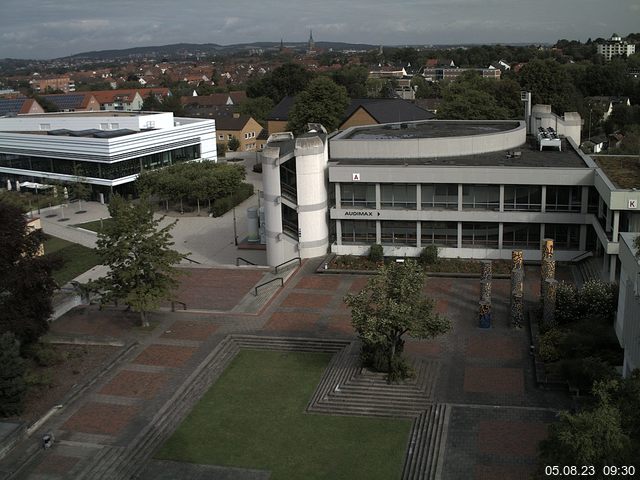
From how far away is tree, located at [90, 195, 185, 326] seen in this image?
2969cm

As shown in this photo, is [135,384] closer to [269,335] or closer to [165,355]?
[165,355]

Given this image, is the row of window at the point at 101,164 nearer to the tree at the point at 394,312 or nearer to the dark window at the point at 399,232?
the dark window at the point at 399,232

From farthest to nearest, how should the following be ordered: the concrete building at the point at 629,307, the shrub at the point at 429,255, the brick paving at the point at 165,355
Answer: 1. the shrub at the point at 429,255
2. the brick paving at the point at 165,355
3. the concrete building at the point at 629,307

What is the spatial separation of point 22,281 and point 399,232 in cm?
2082

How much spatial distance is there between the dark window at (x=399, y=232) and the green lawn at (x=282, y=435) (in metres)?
14.8

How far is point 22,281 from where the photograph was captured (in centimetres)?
2614

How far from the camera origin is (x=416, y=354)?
27625 mm

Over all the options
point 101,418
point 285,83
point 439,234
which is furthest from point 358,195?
point 285,83

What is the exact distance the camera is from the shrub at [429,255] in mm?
38119

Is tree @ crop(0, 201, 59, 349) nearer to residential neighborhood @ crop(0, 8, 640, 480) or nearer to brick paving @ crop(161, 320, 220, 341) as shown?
residential neighborhood @ crop(0, 8, 640, 480)

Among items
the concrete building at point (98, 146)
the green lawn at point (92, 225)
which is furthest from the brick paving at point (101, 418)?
the concrete building at point (98, 146)

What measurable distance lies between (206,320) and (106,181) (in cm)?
3652

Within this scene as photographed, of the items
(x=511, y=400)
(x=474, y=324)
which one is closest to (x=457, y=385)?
(x=511, y=400)

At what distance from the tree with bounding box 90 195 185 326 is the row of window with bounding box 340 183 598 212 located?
13053 millimetres
